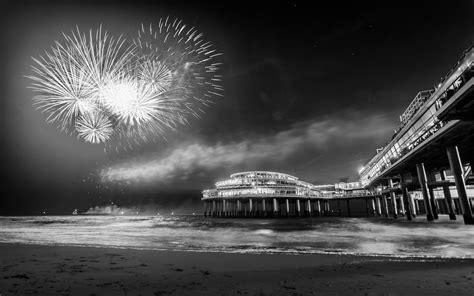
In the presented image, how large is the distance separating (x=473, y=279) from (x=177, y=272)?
7565 mm

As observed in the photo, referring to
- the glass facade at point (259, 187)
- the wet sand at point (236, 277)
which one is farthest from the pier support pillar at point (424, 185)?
the glass facade at point (259, 187)

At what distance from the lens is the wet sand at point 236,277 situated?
5379mm

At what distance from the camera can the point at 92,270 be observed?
764 centimetres

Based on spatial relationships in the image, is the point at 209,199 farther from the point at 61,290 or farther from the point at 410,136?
the point at 61,290

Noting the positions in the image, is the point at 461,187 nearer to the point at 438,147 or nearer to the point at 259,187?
the point at 438,147

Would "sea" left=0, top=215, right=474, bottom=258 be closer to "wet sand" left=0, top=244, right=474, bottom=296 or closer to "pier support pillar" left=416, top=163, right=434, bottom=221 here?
"wet sand" left=0, top=244, right=474, bottom=296

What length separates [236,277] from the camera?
264 inches

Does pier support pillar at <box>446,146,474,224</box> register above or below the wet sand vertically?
above

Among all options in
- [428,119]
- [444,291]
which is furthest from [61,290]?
[428,119]

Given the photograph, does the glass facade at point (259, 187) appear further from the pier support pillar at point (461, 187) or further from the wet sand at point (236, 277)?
the wet sand at point (236, 277)

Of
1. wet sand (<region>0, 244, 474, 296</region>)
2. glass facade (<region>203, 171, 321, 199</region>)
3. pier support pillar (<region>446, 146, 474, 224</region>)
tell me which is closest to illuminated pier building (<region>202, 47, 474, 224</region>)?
pier support pillar (<region>446, 146, 474, 224</region>)

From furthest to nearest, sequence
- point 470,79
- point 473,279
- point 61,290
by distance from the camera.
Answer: point 470,79, point 473,279, point 61,290

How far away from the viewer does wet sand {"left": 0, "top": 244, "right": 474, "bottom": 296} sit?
538 centimetres

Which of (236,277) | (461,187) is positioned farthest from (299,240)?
(461,187)
